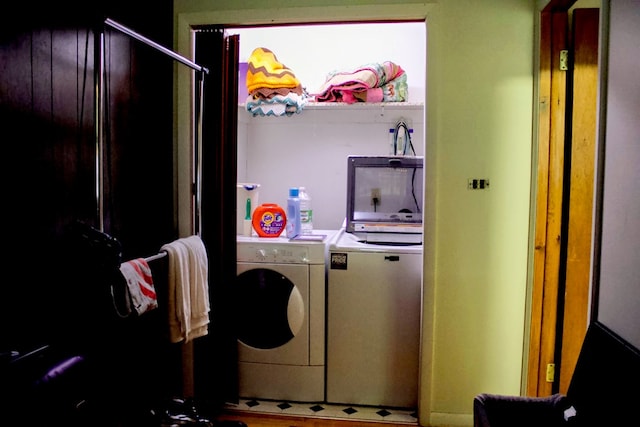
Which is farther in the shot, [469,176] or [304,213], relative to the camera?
[304,213]

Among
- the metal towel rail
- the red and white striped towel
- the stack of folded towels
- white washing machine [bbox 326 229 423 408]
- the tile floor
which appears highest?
the stack of folded towels

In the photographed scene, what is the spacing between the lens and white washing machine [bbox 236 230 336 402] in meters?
2.59

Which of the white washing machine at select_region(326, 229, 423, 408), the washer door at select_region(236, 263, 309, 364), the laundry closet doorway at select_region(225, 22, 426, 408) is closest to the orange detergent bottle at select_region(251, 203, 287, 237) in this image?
the washer door at select_region(236, 263, 309, 364)

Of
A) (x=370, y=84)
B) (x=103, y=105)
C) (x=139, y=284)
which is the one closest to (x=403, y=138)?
(x=370, y=84)

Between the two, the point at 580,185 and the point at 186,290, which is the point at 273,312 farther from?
the point at 580,185

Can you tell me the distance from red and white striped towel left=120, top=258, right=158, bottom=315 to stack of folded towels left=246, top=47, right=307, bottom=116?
58.5 inches

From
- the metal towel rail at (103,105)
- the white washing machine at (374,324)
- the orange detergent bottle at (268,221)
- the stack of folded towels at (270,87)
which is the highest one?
the stack of folded towels at (270,87)

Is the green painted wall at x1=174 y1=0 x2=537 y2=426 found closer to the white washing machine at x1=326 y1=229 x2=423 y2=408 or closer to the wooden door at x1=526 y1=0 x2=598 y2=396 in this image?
the wooden door at x1=526 y1=0 x2=598 y2=396

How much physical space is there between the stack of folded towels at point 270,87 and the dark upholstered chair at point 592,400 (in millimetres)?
2020

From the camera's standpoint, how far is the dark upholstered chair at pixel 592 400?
4.04 feet

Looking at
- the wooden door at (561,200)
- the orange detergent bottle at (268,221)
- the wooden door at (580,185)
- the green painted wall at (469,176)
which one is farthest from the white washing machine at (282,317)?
the wooden door at (580,185)

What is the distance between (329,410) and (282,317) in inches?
22.4

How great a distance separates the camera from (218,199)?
96.5 inches

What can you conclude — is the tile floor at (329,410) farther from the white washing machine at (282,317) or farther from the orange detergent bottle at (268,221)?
the orange detergent bottle at (268,221)
